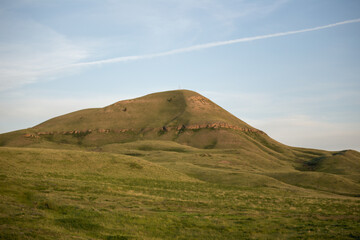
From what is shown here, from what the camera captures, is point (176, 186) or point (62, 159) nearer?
point (176, 186)

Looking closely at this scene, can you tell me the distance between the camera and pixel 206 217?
33.7 m

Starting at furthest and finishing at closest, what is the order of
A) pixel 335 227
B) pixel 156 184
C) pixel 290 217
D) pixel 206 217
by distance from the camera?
pixel 156 184, pixel 290 217, pixel 206 217, pixel 335 227

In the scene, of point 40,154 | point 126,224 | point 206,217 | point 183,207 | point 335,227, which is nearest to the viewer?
point 126,224

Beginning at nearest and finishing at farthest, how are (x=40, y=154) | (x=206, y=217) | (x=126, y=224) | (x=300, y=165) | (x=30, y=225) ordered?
(x=30, y=225)
(x=126, y=224)
(x=206, y=217)
(x=40, y=154)
(x=300, y=165)

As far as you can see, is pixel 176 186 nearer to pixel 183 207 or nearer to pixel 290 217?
pixel 183 207

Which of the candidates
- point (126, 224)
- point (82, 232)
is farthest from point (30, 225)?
point (126, 224)

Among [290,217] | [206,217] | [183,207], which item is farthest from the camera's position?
[183,207]

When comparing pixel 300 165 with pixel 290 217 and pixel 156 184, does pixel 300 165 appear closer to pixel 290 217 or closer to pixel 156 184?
pixel 156 184

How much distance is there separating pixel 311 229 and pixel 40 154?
64.7m

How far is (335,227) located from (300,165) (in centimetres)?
16094

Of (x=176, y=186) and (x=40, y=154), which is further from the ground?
(x=40, y=154)

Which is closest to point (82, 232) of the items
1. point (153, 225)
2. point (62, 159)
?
point (153, 225)

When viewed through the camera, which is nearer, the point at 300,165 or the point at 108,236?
the point at 108,236

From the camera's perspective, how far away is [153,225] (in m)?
29.2
